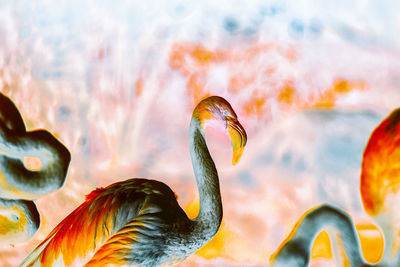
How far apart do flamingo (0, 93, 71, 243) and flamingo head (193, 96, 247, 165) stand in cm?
39

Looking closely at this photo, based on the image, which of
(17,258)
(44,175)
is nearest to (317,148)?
(44,175)

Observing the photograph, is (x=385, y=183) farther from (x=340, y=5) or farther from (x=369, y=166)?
(x=340, y=5)

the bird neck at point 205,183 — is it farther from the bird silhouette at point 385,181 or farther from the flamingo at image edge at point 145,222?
the bird silhouette at point 385,181

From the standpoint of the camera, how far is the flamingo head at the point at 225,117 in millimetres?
939

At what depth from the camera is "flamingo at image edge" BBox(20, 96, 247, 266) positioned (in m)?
0.90

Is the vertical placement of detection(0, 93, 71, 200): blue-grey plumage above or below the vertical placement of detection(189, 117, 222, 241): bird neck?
above

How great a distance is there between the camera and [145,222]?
2.97ft

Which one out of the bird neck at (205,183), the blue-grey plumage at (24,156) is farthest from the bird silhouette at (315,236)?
the blue-grey plumage at (24,156)

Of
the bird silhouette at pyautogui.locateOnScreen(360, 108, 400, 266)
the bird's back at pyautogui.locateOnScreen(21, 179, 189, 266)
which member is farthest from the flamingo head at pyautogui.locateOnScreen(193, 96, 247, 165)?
the bird silhouette at pyautogui.locateOnScreen(360, 108, 400, 266)

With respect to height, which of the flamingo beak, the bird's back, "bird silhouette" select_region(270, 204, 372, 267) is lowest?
"bird silhouette" select_region(270, 204, 372, 267)

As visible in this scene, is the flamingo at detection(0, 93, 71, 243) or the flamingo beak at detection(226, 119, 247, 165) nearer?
the flamingo beak at detection(226, 119, 247, 165)

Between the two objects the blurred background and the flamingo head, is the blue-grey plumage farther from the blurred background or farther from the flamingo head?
the flamingo head

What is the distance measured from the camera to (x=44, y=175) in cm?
108

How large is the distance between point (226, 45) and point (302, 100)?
235 millimetres
